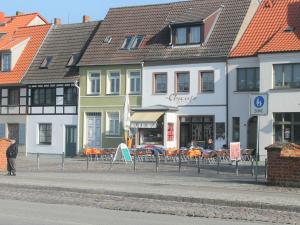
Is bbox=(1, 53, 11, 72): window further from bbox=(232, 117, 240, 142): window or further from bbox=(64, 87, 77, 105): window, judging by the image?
bbox=(232, 117, 240, 142): window

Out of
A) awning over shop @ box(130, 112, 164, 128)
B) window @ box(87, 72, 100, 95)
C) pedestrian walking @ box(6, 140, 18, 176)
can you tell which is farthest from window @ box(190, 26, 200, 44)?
pedestrian walking @ box(6, 140, 18, 176)

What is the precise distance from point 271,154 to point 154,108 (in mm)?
23807

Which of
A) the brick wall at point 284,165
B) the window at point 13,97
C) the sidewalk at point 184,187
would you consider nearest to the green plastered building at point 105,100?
the window at point 13,97

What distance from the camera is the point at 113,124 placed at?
48094 millimetres

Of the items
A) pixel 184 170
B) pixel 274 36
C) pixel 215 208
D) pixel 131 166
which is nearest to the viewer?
pixel 215 208

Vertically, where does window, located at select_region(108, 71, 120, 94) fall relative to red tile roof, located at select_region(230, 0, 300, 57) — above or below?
below

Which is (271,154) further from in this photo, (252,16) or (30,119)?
(30,119)

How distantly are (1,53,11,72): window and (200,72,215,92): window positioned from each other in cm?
1786

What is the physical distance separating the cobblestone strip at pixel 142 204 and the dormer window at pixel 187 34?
25214 mm

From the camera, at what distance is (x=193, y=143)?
143ft

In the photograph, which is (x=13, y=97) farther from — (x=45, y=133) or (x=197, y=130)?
(x=197, y=130)

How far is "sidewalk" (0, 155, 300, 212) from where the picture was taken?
1748 cm

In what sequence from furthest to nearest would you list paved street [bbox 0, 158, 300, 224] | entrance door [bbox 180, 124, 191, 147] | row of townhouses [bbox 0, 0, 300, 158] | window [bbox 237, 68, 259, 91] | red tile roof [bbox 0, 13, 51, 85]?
red tile roof [bbox 0, 13, 51, 85] < entrance door [bbox 180, 124, 191, 147] < window [bbox 237, 68, 259, 91] < row of townhouses [bbox 0, 0, 300, 158] < paved street [bbox 0, 158, 300, 224]

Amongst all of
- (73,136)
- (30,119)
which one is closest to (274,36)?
(73,136)
